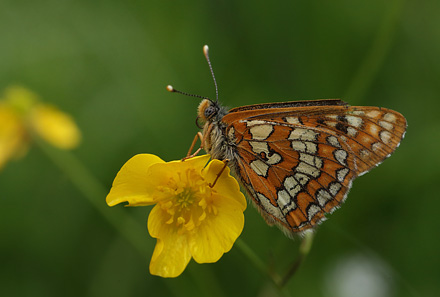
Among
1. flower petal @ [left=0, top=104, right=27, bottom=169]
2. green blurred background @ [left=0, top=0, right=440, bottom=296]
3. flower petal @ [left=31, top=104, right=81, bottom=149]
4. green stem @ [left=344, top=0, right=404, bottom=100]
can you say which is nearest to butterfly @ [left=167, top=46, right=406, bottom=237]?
green blurred background @ [left=0, top=0, right=440, bottom=296]

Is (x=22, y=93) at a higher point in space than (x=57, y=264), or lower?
higher

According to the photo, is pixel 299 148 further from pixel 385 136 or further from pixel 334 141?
pixel 385 136

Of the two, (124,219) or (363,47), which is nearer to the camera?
(124,219)

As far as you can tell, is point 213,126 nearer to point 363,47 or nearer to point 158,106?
point 158,106

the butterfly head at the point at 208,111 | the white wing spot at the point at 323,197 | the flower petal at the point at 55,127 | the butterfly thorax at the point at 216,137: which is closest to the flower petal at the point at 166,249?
the butterfly thorax at the point at 216,137

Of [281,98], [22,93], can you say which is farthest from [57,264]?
[281,98]

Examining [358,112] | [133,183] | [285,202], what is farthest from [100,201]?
[358,112]

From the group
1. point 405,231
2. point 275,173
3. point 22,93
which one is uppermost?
point 22,93

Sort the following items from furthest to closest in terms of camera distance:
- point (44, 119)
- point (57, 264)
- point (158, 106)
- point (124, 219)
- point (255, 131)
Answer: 1. point (158, 106)
2. point (44, 119)
3. point (57, 264)
4. point (124, 219)
5. point (255, 131)
